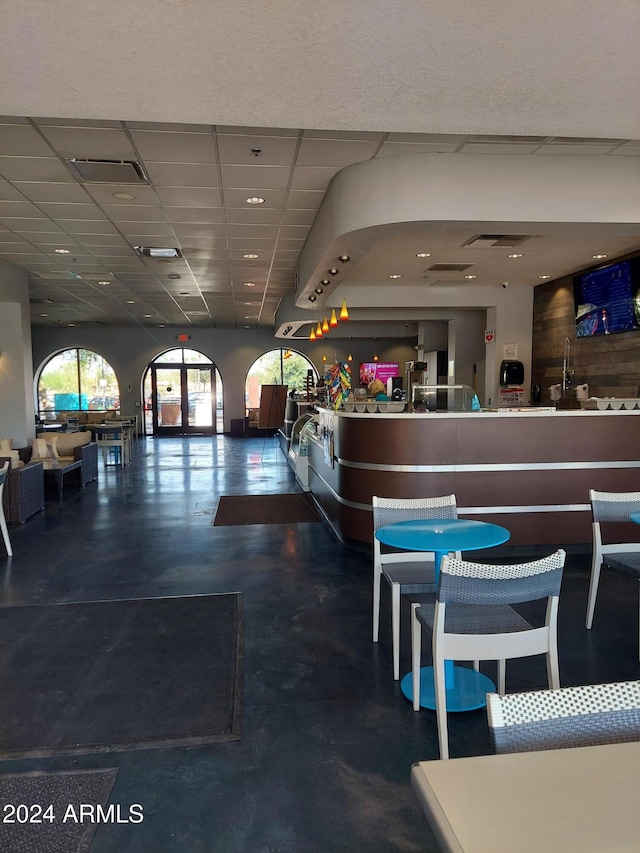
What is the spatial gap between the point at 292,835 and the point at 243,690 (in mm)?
1020

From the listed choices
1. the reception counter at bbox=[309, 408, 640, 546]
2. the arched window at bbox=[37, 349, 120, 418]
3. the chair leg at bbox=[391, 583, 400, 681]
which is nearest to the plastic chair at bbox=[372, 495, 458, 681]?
the chair leg at bbox=[391, 583, 400, 681]

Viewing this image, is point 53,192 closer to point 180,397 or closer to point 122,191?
point 122,191

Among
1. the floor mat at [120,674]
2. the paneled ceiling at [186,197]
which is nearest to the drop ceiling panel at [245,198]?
the paneled ceiling at [186,197]

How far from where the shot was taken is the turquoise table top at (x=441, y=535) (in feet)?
8.82

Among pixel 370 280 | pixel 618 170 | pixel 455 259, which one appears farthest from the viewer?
pixel 370 280

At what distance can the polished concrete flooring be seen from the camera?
2.04 metres

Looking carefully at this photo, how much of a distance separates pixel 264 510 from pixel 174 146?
4.36 meters

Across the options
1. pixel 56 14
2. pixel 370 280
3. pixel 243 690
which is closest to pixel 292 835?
pixel 243 690

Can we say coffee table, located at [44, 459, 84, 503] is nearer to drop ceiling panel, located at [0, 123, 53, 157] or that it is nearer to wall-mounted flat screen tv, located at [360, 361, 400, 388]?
drop ceiling panel, located at [0, 123, 53, 157]

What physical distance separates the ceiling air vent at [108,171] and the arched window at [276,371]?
13723 mm

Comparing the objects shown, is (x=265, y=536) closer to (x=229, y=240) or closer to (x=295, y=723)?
(x=295, y=723)

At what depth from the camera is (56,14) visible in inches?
89.0

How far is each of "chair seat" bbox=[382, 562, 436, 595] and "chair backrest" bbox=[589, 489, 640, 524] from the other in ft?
3.94

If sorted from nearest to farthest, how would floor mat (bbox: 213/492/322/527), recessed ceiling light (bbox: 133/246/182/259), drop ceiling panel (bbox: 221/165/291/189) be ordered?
drop ceiling panel (bbox: 221/165/291/189) < floor mat (bbox: 213/492/322/527) < recessed ceiling light (bbox: 133/246/182/259)
